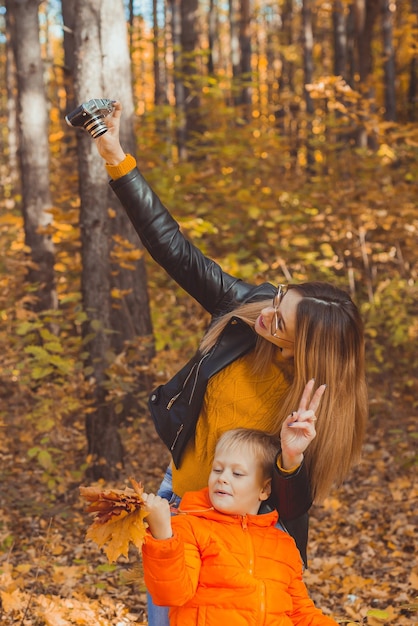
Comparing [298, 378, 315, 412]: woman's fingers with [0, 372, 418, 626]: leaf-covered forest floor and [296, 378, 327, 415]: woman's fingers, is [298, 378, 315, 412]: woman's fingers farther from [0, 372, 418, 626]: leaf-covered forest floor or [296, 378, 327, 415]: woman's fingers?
[0, 372, 418, 626]: leaf-covered forest floor

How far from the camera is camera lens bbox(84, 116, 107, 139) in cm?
293

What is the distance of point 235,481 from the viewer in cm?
259

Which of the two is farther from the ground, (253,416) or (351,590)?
(253,416)

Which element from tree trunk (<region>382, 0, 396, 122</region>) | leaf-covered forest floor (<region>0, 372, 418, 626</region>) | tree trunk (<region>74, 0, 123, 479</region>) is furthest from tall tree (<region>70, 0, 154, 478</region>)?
tree trunk (<region>382, 0, 396, 122</region>)

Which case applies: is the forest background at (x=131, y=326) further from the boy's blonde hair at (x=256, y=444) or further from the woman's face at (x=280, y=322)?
the woman's face at (x=280, y=322)

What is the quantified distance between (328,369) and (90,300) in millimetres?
3533

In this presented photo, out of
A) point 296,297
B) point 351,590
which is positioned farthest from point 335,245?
point 296,297

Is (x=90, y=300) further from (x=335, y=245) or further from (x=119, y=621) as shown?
(x=335, y=245)

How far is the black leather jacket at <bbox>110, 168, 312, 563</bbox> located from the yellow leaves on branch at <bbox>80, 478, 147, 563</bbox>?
2.16ft

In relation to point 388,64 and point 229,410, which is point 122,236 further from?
point 388,64

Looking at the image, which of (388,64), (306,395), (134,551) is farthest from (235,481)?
(388,64)

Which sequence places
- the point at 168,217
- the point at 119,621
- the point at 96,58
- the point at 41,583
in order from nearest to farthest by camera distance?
the point at 168,217
the point at 119,621
the point at 41,583
the point at 96,58

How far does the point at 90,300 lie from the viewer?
5.87m

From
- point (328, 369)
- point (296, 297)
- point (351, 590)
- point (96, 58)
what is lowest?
point (351, 590)
